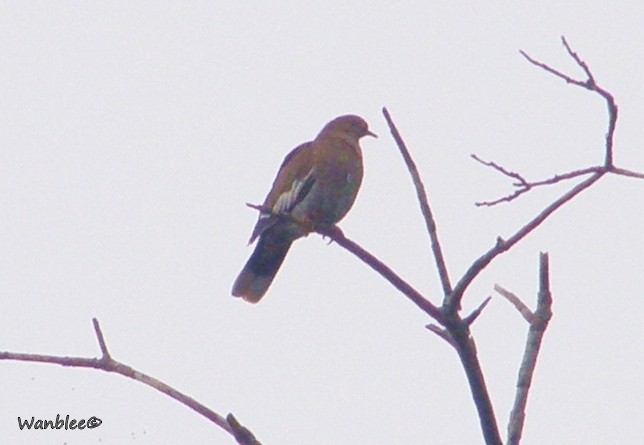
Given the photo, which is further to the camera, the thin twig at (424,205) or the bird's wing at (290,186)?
the bird's wing at (290,186)

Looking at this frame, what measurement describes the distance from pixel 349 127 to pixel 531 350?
4267 millimetres

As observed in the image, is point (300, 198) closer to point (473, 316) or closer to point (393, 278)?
point (393, 278)

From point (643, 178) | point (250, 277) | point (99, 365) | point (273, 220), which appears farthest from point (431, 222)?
point (250, 277)

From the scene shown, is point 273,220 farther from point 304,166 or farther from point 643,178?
point 643,178

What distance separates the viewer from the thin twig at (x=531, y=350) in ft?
7.47

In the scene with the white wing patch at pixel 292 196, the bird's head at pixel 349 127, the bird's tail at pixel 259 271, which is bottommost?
the bird's tail at pixel 259 271

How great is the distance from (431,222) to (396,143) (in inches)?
8.7

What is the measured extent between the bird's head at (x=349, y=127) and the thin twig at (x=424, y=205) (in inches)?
147

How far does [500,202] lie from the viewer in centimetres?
288

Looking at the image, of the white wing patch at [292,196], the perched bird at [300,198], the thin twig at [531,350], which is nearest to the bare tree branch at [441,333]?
the thin twig at [531,350]

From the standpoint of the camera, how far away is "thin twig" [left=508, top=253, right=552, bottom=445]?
2275 mm

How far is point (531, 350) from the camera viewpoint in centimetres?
242

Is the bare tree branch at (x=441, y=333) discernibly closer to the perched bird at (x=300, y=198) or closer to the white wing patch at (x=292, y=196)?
Answer: the perched bird at (x=300, y=198)

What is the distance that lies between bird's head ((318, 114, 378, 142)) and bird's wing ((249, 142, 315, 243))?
421 mm
